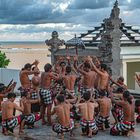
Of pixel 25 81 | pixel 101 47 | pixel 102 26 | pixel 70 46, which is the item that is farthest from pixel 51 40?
pixel 25 81

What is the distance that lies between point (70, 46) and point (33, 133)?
7889 millimetres

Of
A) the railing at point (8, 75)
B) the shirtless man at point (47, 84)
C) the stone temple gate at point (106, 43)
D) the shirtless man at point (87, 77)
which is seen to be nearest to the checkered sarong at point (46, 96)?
the shirtless man at point (47, 84)

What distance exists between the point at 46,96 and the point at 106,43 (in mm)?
5143

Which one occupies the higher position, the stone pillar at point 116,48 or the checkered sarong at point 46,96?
the stone pillar at point 116,48

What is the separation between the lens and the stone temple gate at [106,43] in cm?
1470

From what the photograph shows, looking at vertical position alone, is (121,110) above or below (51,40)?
below

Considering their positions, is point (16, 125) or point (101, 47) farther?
point (101, 47)

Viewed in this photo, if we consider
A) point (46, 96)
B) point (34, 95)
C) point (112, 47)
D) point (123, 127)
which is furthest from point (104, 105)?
point (112, 47)

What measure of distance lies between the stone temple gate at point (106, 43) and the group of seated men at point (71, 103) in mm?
3696

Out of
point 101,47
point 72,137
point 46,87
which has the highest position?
point 101,47

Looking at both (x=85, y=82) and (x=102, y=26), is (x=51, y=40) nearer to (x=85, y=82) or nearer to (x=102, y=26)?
(x=102, y=26)

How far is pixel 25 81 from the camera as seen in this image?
423 inches

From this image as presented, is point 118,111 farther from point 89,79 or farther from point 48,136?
point 48,136

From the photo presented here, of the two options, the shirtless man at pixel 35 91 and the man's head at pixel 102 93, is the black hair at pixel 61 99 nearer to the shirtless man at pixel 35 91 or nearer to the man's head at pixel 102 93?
the man's head at pixel 102 93
